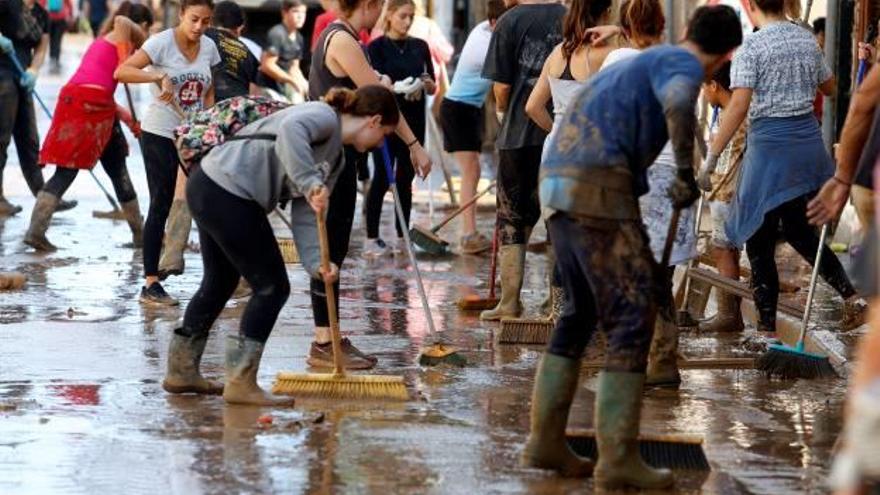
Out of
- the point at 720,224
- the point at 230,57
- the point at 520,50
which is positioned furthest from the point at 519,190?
the point at 230,57

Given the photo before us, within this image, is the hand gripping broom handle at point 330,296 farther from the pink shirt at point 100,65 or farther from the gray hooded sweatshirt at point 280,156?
the pink shirt at point 100,65

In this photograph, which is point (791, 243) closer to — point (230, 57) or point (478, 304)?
point (478, 304)

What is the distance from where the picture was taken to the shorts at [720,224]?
36.5 feet

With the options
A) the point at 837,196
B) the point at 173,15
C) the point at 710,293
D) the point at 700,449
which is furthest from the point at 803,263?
the point at 173,15

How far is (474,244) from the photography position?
14.6m

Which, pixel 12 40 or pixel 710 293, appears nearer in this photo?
pixel 710 293

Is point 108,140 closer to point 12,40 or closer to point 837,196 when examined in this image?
point 12,40

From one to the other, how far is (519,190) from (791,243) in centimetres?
155

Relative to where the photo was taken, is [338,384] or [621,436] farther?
[338,384]

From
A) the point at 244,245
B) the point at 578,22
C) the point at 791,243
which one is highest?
the point at 578,22

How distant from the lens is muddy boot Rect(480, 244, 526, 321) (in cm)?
1105

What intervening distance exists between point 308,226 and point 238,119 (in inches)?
22.1

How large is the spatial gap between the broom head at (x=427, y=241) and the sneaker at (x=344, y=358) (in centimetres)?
443

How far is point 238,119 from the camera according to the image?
8422 mm
